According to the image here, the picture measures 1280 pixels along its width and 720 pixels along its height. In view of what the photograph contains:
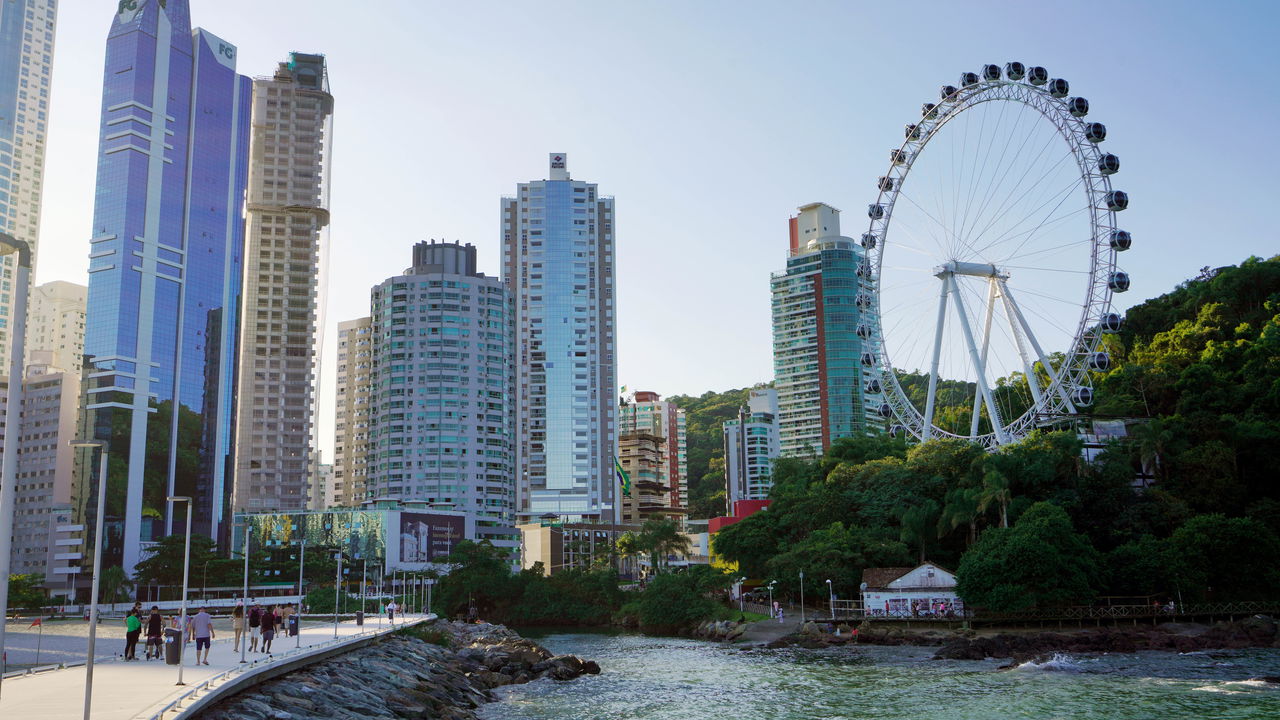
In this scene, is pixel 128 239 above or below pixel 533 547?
above

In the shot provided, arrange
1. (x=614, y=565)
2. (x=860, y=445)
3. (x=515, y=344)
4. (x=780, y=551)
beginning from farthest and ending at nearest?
(x=515, y=344) < (x=614, y=565) < (x=860, y=445) < (x=780, y=551)

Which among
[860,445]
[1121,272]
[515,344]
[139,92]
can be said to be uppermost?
[139,92]

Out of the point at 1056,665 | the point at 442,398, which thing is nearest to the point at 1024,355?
the point at 1056,665

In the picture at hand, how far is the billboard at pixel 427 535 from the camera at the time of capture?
424ft

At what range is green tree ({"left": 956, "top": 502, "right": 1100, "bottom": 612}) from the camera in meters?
65.8

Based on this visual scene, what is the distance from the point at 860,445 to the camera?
101 m

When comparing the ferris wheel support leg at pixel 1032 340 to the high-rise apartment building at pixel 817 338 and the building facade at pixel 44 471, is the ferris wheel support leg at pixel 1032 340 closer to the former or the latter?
the high-rise apartment building at pixel 817 338

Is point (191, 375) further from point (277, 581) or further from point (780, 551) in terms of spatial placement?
point (780, 551)

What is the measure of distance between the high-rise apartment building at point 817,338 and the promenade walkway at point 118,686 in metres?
139

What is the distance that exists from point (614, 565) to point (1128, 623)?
219 feet

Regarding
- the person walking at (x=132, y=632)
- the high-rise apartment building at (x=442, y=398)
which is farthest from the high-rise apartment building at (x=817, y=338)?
the person walking at (x=132, y=632)

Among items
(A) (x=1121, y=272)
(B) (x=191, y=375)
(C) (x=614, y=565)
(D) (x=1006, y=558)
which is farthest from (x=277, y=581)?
(A) (x=1121, y=272)

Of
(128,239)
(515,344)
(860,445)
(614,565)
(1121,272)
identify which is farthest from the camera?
(515,344)

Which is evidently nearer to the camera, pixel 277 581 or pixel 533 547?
pixel 277 581
